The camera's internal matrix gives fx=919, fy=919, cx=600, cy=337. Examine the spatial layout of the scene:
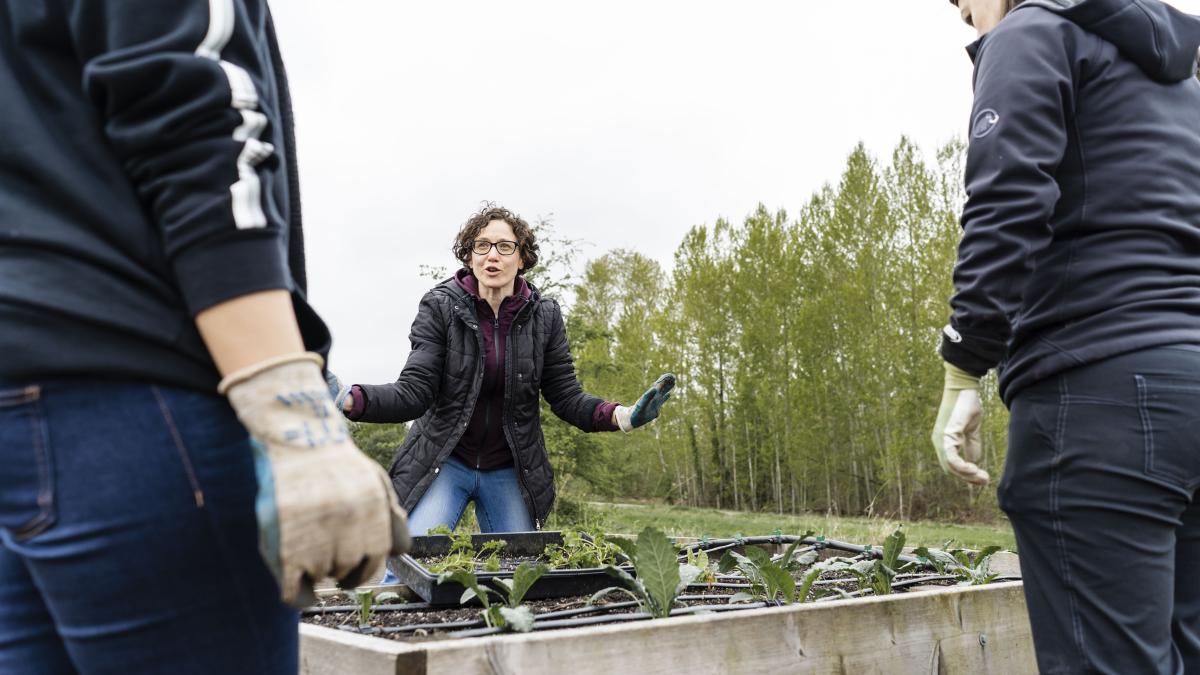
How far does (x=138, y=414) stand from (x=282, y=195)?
29 centimetres

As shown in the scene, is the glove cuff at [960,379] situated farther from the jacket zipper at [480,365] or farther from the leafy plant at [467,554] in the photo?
the jacket zipper at [480,365]

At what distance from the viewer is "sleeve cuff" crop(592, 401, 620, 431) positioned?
4090mm

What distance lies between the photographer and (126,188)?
96 centimetres

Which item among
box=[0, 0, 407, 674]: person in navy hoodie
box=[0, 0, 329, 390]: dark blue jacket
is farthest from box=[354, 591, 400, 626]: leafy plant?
box=[0, 0, 329, 390]: dark blue jacket

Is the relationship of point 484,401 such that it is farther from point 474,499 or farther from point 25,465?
point 25,465

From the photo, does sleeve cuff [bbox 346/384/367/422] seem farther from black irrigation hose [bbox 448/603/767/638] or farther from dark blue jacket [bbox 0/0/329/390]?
dark blue jacket [bbox 0/0/329/390]

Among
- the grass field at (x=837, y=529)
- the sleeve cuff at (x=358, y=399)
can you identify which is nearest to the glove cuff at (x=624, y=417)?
the grass field at (x=837, y=529)

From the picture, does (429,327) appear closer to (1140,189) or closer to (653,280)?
(1140,189)

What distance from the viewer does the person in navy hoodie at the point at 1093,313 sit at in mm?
1660

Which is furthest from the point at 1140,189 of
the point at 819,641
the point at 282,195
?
the point at 282,195

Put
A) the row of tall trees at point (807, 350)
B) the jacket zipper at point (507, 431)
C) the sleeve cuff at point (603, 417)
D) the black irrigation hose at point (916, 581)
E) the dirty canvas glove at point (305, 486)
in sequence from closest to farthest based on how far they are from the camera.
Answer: the dirty canvas glove at point (305, 486) → the black irrigation hose at point (916, 581) → the sleeve cuff at point (603, 417) → the jacket zipper at point (507, 431) → the row of tall trees at point (807, 350)

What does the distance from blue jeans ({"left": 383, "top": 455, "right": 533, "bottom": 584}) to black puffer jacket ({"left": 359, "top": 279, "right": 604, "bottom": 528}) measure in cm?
5

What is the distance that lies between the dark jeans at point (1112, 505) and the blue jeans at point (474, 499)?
276 centimetres

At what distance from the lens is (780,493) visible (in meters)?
25.7
